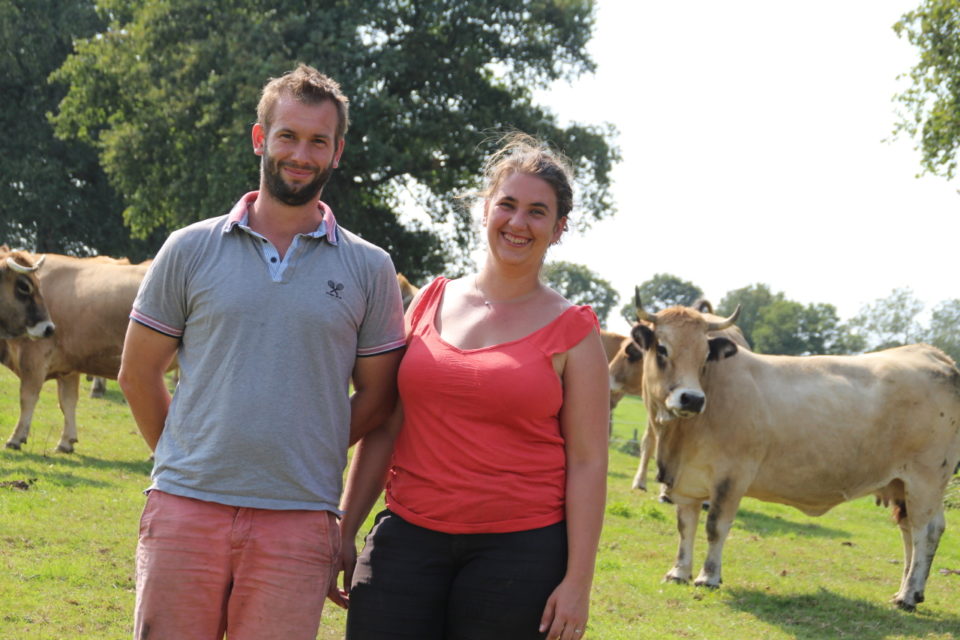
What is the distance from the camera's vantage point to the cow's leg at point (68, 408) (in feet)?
42.5

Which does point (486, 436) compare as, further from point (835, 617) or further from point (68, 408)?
point (68, 408)

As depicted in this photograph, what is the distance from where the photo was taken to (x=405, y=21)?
96.7 ft

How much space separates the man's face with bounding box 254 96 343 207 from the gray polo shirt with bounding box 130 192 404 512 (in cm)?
17

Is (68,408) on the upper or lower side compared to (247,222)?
lower

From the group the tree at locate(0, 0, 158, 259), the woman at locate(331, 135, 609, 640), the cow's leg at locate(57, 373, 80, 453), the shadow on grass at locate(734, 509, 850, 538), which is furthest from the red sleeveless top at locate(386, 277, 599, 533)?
the tree at locate(0, 0, 158, 259)

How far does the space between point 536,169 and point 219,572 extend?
189 centimetres

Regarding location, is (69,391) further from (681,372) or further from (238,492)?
(238,492)

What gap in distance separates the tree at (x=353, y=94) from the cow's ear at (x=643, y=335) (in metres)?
18.7

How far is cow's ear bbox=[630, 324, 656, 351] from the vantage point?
32.2ft

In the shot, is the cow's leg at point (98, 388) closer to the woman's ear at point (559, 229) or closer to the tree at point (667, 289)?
the woman's ear at point (559, 229)

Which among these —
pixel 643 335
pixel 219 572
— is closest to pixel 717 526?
pixel 643 335

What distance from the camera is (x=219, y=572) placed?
3.45 m

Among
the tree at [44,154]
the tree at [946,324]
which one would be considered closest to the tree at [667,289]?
the tree at [946,324]

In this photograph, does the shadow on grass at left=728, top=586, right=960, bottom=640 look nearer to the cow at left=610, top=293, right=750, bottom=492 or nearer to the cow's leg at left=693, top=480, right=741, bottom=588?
the cow's leg at left=693, top=480, right=741, bottom=588
